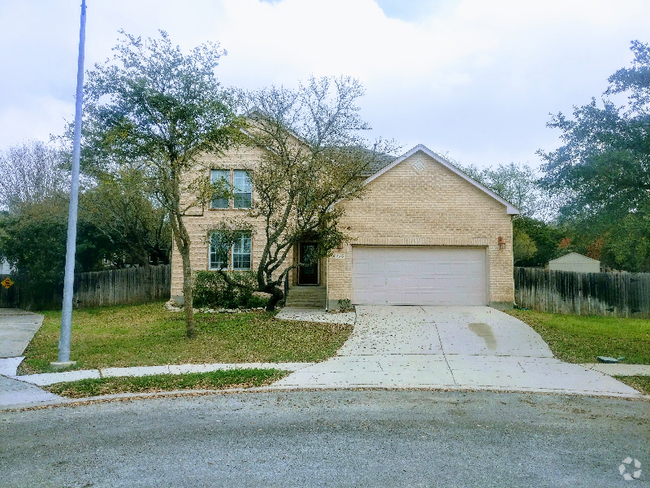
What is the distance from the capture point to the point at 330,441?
5.73 metres

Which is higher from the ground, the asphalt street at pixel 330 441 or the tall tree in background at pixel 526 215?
the tall tree in background at pixel 526 215

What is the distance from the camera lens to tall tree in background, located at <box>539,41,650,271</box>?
10773mm

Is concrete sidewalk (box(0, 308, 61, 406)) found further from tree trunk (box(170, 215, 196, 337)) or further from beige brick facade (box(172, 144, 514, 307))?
beige brick facade (box(172, 144, 514, 307))

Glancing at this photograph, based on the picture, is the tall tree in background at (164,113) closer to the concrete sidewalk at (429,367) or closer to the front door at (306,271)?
the concrete sidewalk at (429,367)

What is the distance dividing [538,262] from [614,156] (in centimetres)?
2952

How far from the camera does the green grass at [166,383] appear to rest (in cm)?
832

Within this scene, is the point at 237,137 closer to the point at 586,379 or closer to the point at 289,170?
the point at 289,170

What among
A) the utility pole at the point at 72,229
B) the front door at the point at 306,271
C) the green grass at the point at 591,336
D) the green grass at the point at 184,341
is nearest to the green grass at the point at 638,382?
Result: the green grass at the point at 591,336

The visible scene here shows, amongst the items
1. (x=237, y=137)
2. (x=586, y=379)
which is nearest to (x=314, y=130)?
(x=237, y=137)

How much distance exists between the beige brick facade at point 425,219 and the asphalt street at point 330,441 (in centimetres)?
972

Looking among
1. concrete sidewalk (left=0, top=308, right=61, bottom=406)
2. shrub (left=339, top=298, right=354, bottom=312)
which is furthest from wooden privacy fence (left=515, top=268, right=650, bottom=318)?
concrete sidewalk (left=0, top=308, right=61, bottom=406)

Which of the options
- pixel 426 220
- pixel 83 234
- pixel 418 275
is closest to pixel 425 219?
pixel 426 220

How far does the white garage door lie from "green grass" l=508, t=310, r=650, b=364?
164 cm

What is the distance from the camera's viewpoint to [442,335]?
42.6 feet
